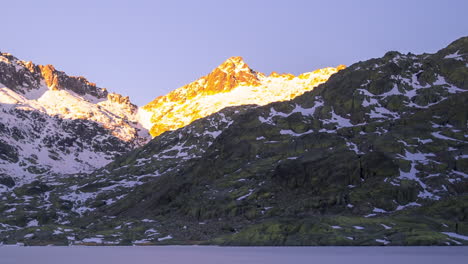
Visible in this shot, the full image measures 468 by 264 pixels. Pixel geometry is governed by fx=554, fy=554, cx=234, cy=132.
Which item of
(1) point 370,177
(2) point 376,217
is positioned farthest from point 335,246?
(1) point 370,177

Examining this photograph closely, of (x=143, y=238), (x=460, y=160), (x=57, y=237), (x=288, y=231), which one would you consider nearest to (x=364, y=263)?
(x=288, y=231)

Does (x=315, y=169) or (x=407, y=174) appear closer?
(x=407, y=174)

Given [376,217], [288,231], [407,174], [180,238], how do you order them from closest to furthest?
1. [288,231]
2. [376,217]
3. [180,238]
4. [407,174]

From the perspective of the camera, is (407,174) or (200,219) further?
(200,219)

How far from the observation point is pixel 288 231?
140 meters

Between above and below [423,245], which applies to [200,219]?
above

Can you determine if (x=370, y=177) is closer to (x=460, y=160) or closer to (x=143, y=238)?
(x=460, y=160)

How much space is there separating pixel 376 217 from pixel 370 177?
30202 mm

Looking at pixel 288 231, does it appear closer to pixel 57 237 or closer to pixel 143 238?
pixel 143 238

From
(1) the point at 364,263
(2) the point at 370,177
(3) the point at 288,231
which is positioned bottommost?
(1) the point at 364,263

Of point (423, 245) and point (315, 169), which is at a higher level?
point (315, 169)

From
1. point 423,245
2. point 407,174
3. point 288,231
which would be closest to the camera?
point 423,245

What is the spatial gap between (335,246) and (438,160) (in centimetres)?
7827

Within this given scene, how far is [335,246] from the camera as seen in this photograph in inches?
4993
